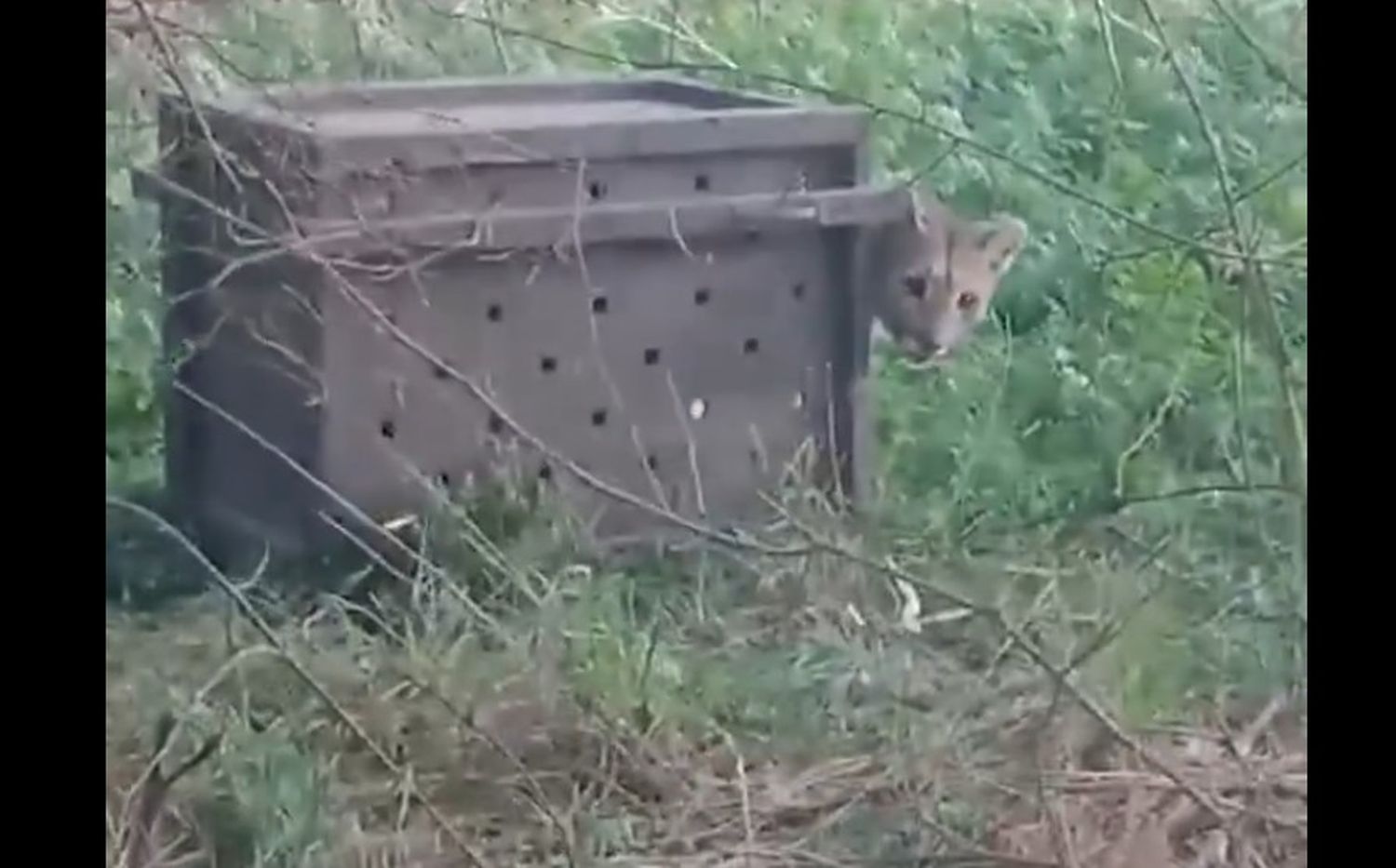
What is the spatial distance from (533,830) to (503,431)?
0.24 metres

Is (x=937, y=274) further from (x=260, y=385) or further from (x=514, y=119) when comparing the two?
(x=260, y=385)

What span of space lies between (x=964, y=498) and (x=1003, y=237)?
0.52 ft

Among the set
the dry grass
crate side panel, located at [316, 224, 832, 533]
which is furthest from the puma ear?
the dry grass

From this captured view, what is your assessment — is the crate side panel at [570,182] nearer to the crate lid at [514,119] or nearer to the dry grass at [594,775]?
the crate lid at [514,119]

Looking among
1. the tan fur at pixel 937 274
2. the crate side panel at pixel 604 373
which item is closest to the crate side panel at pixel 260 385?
the crate side panel at pixel 604 373

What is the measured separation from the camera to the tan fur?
1383 millimetres

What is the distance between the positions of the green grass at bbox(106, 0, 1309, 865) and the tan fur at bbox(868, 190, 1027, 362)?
1cm

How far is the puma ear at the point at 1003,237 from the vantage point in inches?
54.6

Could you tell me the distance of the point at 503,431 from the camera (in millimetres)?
1362

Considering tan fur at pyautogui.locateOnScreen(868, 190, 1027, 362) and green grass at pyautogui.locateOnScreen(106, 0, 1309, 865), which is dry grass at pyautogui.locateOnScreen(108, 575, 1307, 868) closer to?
green grass at pyautogui.locateOnScreen(106, 0, 1309, 865)

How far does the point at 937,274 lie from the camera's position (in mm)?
1383

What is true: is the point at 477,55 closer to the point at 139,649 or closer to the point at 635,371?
the point at 635,371

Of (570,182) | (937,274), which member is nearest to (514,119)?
(570,182)
